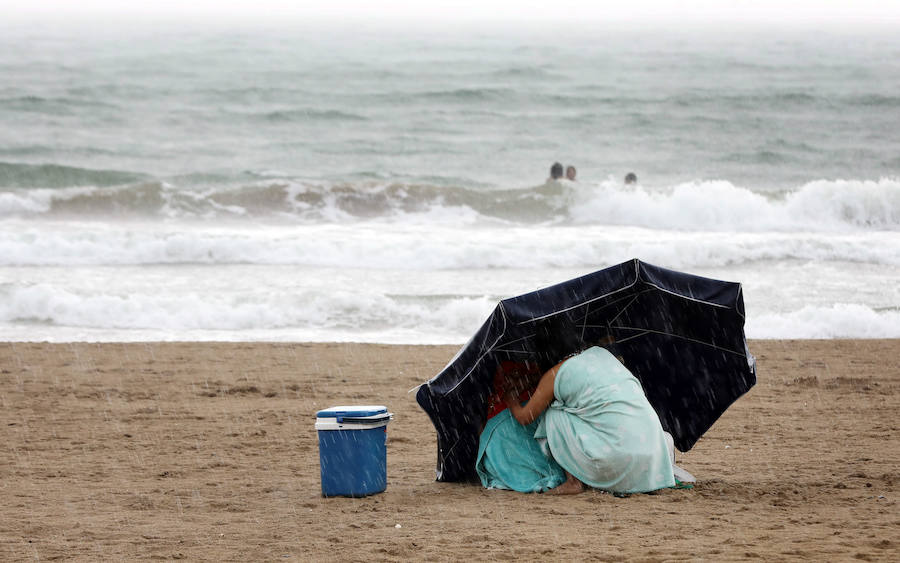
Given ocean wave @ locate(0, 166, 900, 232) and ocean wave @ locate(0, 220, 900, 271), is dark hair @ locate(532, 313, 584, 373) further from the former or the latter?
ocean wave @ locate(0, 166, 900, 232)

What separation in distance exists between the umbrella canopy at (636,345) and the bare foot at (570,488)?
0.59m

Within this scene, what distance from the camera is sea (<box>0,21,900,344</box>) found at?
43.7 feet

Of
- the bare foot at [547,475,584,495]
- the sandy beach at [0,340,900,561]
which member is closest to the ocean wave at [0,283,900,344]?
the sandy beach at [0,340,900,561]

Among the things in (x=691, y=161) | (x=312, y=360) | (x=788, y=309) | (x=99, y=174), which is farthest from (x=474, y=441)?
(x=691, y=161)

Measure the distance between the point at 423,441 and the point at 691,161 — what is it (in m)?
25.7

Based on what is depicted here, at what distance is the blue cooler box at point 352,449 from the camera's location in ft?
18.5

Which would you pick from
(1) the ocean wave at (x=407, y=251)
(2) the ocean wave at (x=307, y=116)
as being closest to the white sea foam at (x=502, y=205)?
(1) the ocean wave at (x=407, y=251)

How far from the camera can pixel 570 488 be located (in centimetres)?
564

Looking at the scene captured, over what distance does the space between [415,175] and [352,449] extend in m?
23.7

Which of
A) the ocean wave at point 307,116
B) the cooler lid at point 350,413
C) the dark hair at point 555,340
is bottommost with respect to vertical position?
the cooler lid at point 350,413

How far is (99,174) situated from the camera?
27047mm

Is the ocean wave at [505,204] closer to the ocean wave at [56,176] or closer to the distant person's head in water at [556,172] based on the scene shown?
the distant person's head in water at [556,172]

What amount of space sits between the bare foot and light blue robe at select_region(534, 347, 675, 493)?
6 centimetres

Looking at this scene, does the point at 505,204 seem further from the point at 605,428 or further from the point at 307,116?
the point at 605,428
